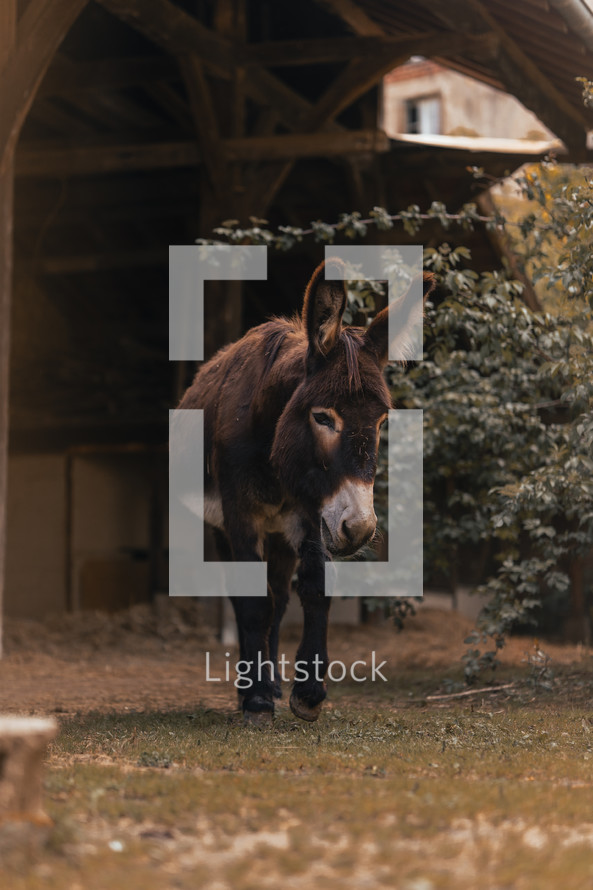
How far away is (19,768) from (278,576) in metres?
3.48

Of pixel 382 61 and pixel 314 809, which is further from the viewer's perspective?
pixel 382 61

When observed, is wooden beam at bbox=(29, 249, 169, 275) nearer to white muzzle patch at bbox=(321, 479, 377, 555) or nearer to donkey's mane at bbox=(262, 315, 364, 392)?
donkey's mane at bbox=(262, 315, 364, 392)

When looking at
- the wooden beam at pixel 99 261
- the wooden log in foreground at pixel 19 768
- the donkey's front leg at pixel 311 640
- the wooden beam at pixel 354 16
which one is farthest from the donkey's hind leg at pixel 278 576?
the wooden beam at pixel 99 261

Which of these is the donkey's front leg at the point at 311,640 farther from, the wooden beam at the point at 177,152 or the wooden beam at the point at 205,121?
the wooden beam at the point at 205,121

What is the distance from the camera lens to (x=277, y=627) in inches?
233

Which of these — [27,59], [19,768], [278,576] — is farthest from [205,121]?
[19,768]

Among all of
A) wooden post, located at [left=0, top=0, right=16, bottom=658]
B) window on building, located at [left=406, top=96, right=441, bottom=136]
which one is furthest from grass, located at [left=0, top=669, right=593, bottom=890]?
window on building, located at [left=406, top=96, right=441, bottom=136]

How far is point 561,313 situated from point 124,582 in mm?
8632

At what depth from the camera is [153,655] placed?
9078 mm

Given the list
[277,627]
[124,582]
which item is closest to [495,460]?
[277,627]

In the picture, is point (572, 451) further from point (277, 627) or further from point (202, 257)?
point (202, 257)

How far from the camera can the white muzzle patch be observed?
4008 mm

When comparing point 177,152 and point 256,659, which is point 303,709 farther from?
point 177,152

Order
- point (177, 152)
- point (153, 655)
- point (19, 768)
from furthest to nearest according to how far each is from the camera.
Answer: point (177, 152), point (153, 655), point (19, 768)
